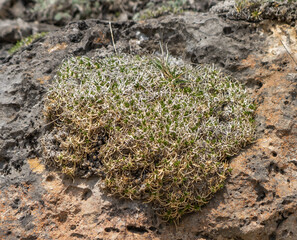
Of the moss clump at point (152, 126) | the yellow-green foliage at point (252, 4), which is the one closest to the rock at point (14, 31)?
the moss clump at point (152, 126)

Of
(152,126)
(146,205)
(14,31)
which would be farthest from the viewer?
(14,31)

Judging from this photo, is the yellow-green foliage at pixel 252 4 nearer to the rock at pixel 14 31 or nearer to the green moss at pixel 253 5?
the green moss at pixel 253 5

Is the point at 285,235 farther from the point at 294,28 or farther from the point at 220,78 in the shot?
the point at 294,28

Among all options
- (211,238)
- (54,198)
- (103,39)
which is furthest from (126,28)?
(211,238)

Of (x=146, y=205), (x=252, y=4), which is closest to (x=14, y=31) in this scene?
(x=252, y=4)

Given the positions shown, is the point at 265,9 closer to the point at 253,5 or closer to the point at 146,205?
the point at 253,5

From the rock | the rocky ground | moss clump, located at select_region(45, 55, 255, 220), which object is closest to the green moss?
the rocky ground

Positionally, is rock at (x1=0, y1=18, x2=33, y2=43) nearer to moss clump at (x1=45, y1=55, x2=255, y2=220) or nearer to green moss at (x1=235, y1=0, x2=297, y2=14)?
moss clump at (x1=45, y1=55, x2=255, y2=220)
